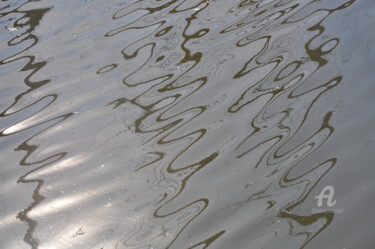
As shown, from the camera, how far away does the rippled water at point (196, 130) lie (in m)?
2.11

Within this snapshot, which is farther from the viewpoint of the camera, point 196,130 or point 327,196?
point 196,130

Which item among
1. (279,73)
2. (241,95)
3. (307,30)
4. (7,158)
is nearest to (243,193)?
(241,95)

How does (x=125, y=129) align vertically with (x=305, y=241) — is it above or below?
above

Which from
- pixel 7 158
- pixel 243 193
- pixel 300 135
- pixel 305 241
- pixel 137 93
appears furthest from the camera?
pixel 137 93

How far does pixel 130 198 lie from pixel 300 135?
0.71 m

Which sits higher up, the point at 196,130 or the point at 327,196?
the point at 196,130

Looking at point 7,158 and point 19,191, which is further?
point 7,158

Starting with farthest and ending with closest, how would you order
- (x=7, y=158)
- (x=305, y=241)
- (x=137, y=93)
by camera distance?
1. (x=137, y=93)
2. (x=7, y=158)
3. (x=305, y=241)

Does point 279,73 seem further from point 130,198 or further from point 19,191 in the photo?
point 19,191

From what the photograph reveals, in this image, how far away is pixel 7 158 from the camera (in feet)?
9.25

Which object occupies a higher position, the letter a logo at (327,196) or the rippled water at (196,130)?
the rippled water at (196,130)

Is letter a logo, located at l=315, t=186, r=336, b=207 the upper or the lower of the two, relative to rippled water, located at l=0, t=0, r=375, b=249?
lower

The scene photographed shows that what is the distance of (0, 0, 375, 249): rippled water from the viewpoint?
2.11m

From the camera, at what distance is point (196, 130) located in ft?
8.76
